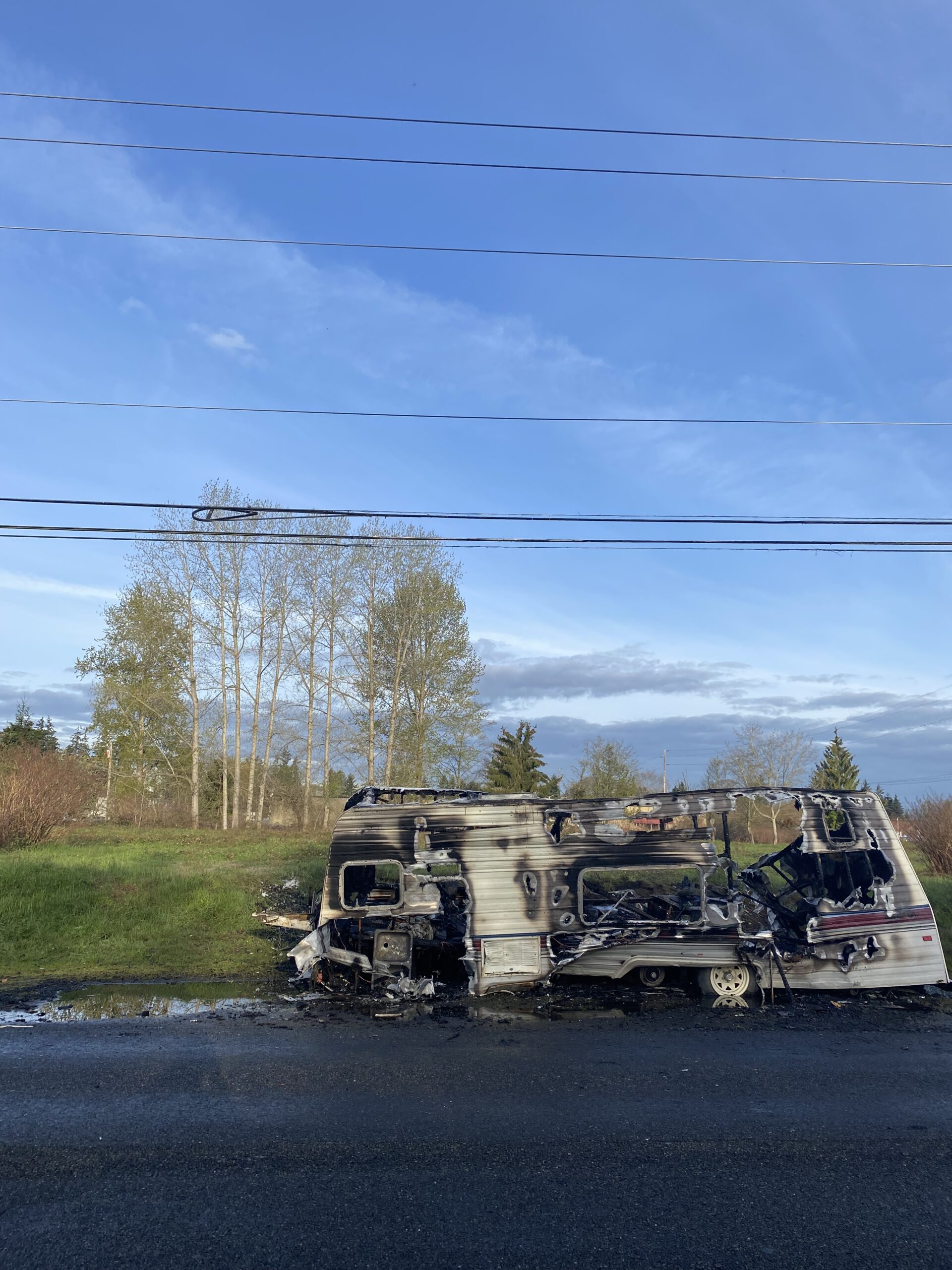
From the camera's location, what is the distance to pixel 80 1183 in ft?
14.7

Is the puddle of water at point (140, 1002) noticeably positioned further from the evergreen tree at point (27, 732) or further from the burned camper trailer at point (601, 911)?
the evergreen tree at point (27, 732)

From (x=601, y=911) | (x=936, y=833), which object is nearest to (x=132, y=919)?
(x=601, y=911)

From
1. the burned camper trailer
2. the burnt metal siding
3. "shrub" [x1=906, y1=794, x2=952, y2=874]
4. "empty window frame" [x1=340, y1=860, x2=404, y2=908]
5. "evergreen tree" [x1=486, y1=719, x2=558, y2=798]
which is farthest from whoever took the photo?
"evergreen tree" [x1=486, y1=719, x2=558, y2=798]

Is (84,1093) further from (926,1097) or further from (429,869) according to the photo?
(926,1097)

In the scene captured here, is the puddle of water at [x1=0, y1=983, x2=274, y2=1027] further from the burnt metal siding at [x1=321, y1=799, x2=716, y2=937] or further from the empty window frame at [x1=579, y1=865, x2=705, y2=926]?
the empty window frame at [x1=579, y1=865, x2=705, y2=926]

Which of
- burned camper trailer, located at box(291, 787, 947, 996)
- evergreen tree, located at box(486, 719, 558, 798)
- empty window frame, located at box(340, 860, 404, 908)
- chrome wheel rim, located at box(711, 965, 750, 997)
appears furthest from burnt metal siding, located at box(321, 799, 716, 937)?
evergreen tree, located at box(486, 719, 558, 798)

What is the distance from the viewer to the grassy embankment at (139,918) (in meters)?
10.7

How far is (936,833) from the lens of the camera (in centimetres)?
1812

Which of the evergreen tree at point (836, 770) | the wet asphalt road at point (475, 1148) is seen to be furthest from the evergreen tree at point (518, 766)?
the wet asphalt road at point (475, 1148)

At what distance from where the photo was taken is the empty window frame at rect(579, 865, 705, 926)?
8906 mm

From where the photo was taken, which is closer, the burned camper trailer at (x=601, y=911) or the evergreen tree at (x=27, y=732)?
the burned camper trailer at (x=601, y=911)

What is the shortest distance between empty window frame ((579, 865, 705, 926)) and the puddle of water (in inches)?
148

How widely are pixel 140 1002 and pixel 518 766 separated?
39.4 meters

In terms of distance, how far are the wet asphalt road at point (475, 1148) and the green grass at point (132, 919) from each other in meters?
2.98
